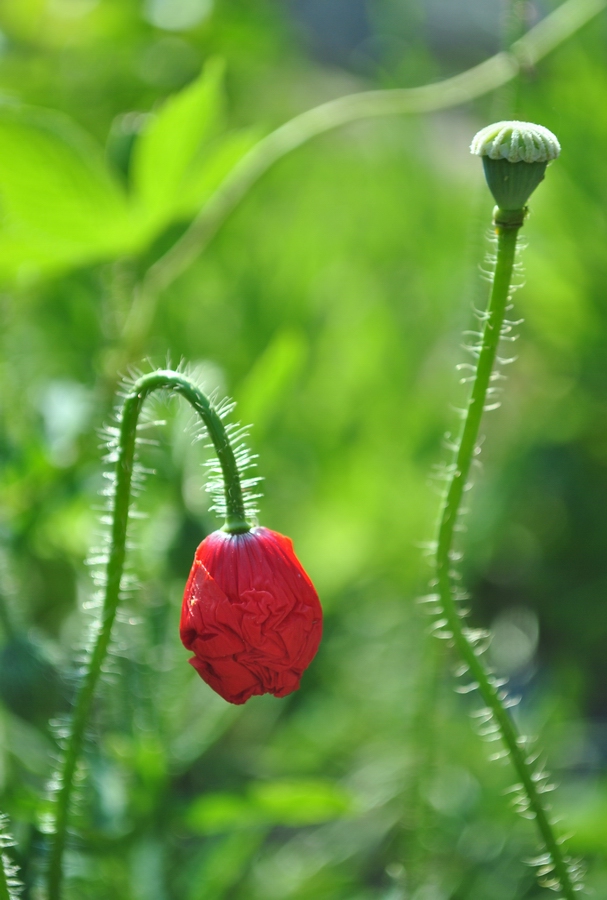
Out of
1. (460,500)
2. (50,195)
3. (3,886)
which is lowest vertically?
(3,886)

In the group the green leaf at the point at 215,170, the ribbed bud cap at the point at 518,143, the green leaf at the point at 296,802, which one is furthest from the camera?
the green leaf at the point at 215,170

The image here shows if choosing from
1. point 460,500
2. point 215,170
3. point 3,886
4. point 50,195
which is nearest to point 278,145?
point 215,170

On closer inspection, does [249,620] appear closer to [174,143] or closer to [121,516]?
[121,516]

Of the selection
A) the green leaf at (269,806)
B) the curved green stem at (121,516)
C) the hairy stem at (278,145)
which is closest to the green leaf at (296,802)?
the green leaf at (269,806)

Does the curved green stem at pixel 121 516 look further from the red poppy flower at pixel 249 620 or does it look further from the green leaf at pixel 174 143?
the green leaf at pixel 174 143

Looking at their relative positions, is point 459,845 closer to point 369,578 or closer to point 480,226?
point 369,578

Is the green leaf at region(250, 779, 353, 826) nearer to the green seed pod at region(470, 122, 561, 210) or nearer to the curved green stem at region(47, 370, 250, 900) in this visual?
the curved green stem at region(47, 370, 250, 900)

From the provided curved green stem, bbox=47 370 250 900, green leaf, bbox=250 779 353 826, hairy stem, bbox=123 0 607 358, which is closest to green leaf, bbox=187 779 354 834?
green leaf, bbox=250 779 353 826
